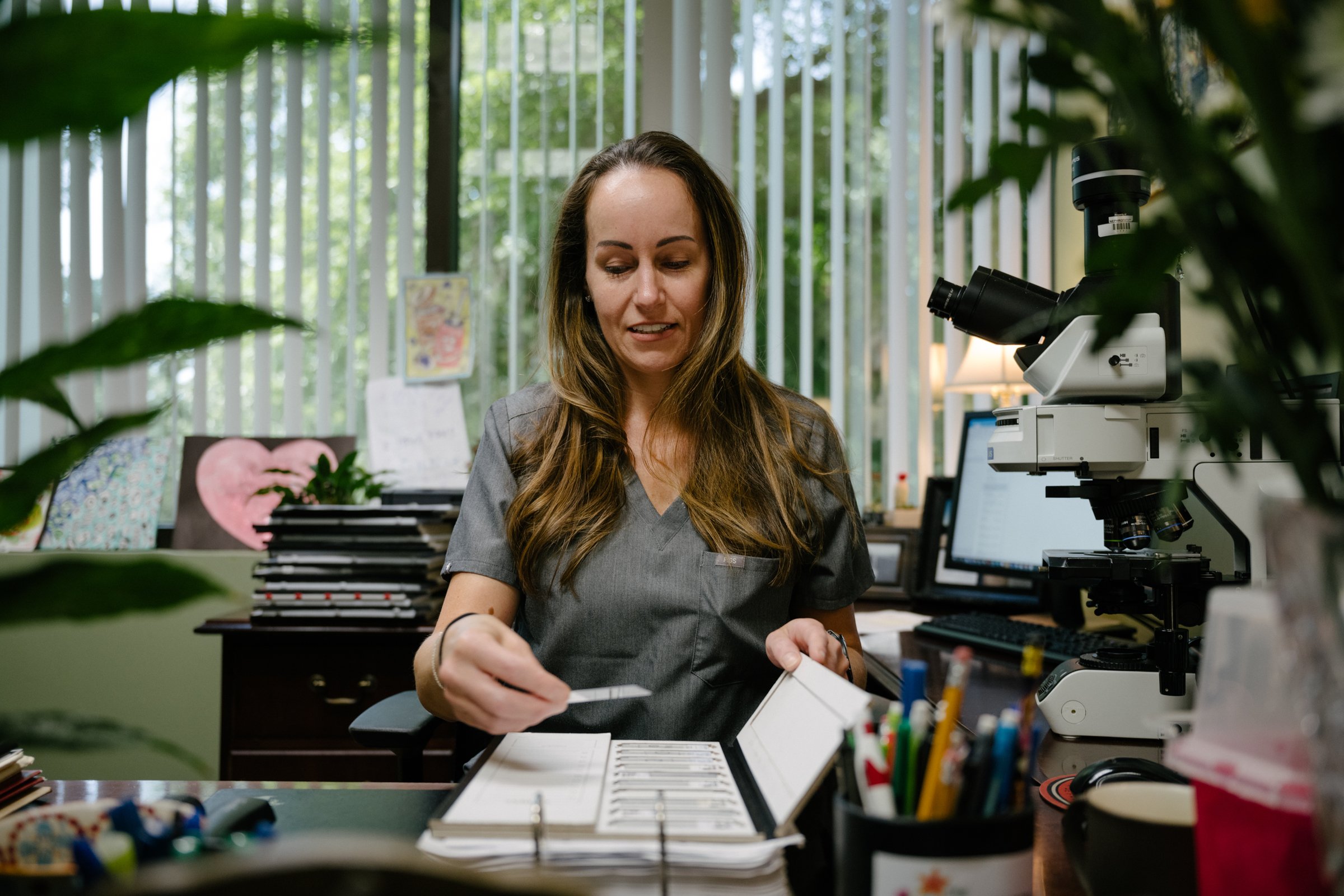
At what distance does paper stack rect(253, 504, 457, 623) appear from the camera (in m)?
1.74

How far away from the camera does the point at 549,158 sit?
2.59 m

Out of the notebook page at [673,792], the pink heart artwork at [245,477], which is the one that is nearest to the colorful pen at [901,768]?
the notebook page at [673,792]

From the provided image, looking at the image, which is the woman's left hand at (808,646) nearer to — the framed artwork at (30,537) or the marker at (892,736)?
the marker at (892,736)

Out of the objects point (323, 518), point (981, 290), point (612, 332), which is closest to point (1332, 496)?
point (981, 290)

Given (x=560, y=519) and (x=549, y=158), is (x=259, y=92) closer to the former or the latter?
(x=549, y=158)

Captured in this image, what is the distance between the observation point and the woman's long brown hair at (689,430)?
1196mm

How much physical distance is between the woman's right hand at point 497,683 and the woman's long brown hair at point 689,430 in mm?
371

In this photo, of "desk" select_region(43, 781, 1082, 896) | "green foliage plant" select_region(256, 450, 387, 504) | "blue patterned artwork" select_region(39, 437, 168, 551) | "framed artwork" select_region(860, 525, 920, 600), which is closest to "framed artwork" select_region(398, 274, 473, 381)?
"green foliage plant" select_region(256, 450, 387, 504)

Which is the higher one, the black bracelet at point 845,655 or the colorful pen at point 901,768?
the colorful pen at point 901,768

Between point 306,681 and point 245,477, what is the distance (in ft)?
2.56

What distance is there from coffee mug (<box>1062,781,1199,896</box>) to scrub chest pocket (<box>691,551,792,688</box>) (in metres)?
0.62

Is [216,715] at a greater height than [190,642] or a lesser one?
lesser

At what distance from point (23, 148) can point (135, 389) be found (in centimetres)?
241

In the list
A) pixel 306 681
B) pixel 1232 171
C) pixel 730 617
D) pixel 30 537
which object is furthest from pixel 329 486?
pixel 1232 171
